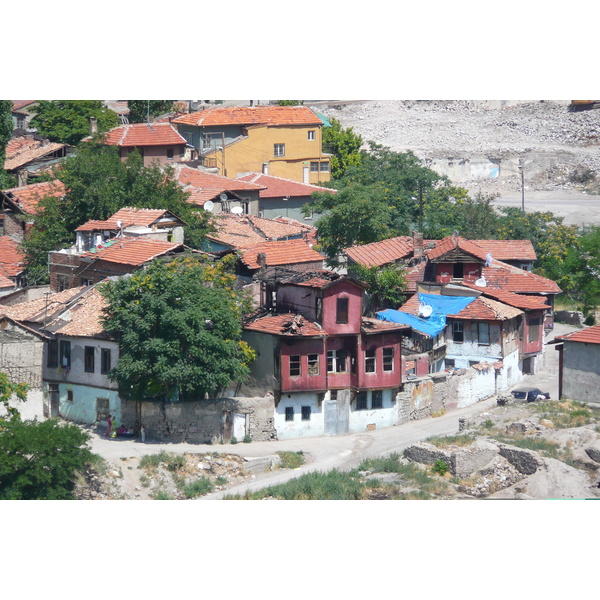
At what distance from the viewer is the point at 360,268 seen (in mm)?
43844

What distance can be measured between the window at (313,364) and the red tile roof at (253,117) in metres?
25.1

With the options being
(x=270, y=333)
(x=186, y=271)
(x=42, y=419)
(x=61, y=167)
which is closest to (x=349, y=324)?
(x=270, y=333)

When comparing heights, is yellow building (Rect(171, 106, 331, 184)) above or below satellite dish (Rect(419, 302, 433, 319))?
above

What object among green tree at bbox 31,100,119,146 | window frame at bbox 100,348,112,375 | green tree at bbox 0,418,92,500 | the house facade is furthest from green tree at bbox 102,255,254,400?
green tree at bbox 31,100,119,146

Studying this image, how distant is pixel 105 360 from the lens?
121 feet

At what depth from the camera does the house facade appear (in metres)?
37.4

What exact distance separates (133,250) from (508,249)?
53.7ft

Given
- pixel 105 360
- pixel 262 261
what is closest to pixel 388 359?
Result: pixel 262 261

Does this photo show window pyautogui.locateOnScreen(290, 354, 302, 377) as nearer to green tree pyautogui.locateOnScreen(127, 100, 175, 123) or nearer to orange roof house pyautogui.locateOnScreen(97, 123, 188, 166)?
orange roof house pyautogui.locateOnScreen(97, 123, 188, 166)

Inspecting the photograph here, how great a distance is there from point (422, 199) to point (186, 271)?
72.3 feet

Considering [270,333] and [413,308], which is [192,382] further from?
[413,308]

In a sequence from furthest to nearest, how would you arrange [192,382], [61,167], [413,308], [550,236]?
[550,236] → [61,167] → [413,308] → [192,382]

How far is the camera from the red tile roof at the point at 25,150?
57.8 meters

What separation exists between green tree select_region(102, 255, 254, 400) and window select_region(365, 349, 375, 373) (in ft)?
13.5
